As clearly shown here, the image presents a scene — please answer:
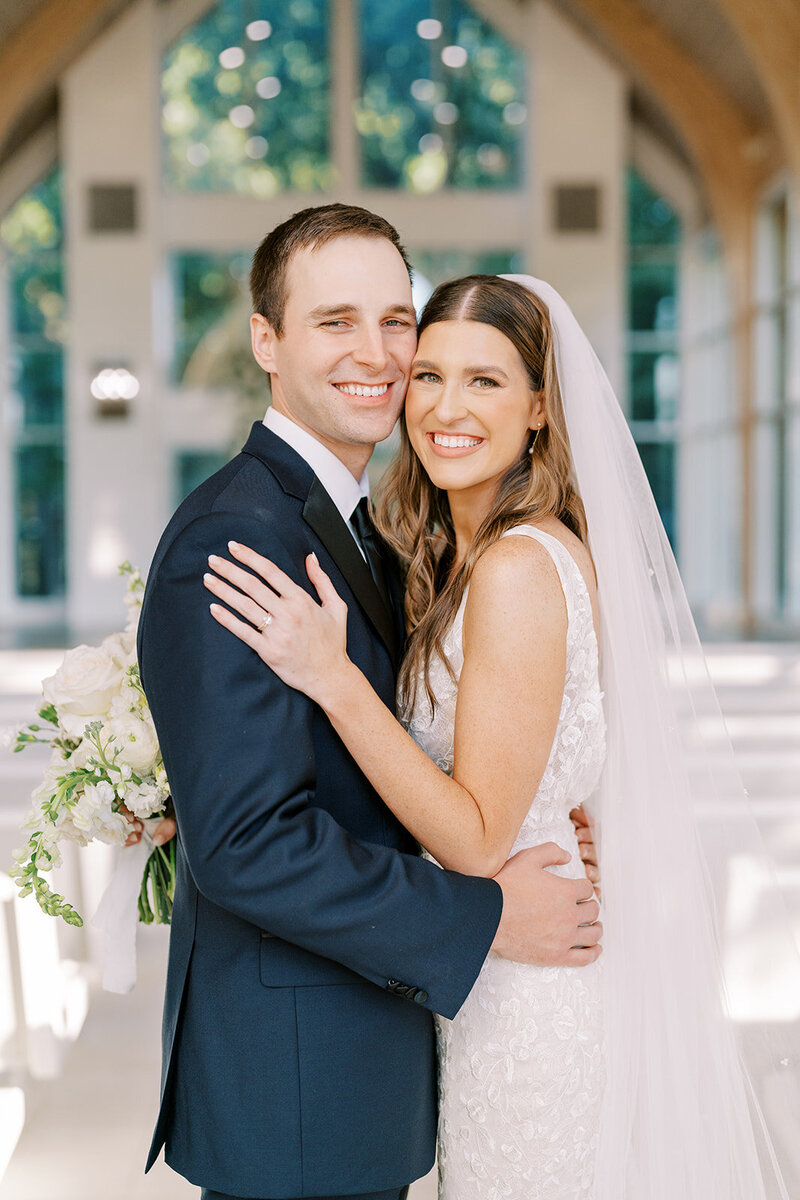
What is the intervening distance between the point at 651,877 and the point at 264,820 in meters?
0.89

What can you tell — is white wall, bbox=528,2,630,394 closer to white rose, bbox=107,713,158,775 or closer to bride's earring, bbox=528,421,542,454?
bride's earring, bbox=528,421,542,454

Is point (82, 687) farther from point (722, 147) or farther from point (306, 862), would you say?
point (722, 147)

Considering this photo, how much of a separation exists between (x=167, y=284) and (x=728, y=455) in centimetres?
776

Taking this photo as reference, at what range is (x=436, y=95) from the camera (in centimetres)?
1523

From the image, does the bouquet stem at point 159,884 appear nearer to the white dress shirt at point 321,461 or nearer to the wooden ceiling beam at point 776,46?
the white dress shirt at point 321,461

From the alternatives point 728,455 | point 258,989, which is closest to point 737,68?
point 728,455

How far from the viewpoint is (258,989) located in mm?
1687

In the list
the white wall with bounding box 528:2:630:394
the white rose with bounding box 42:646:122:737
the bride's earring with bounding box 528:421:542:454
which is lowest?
the white rose with bounding box 42:646:122:737

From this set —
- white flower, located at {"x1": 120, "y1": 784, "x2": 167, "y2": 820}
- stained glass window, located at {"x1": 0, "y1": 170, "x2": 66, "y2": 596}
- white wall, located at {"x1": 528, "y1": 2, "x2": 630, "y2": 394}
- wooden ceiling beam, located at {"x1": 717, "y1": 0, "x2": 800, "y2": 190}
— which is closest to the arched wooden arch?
white wall, located at {"x1": 528, "y1": 2, "x2": 630, "y2": 394}

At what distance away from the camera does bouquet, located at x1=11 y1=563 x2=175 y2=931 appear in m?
2.04

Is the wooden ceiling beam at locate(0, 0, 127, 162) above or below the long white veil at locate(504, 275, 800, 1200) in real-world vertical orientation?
above

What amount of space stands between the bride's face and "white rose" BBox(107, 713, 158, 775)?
0.68 meters

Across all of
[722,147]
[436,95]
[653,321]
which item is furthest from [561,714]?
[653,321]

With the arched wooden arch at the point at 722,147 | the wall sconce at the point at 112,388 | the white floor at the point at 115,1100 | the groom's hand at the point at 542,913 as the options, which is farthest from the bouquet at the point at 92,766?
A: the arched wooden arch at the point at 722,147
